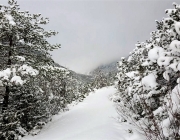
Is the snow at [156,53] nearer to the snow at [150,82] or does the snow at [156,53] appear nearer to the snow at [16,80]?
the snow at [150,82]

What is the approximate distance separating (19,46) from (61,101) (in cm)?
771

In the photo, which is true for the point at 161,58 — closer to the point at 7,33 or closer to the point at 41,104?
the point at 7,33

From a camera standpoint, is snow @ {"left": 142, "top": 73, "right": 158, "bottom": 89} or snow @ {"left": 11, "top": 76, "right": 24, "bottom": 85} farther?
snow @ {"left": 11, "top": 76, "right": 24, "bottom": 85}

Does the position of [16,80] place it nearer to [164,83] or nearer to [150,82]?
[150,82]

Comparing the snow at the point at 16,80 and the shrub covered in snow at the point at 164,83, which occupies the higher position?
the snow at the point at 16,80

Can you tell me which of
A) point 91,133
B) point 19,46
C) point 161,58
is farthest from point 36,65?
point 161,58

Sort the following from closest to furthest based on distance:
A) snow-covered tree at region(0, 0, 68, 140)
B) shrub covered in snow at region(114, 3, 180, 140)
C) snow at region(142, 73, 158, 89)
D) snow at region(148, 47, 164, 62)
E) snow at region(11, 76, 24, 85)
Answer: shrub covered in snow at region(114, 3, 180, 140), snow at region(148, 47, 164, 62), snow at region(142, 73, 158, 89), snow at region(11, 76, 24, 85), snow-covered tree at region(0, 0, 68, 140)

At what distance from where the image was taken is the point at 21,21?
353 inches

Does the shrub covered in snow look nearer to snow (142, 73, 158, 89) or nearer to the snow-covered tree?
snow (142, 73, 158, 89)

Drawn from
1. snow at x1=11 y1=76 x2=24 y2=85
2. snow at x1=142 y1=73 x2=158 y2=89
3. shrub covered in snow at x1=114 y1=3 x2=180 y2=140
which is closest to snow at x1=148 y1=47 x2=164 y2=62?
shrub covered in snow at x1=114 y1=3 x2=180 y2=140

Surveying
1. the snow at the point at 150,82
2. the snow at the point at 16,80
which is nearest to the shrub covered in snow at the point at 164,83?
the snow at the point at 150,82

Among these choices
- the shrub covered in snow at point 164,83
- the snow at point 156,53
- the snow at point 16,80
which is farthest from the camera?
the snow at point 16,80

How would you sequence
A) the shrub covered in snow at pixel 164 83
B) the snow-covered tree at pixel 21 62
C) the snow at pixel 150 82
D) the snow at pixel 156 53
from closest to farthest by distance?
the shrub covered in snow at pixel 164 83 < the snow at pixel 156 53 < the snow at pixel 150 82 < the snow-covered tree at pixel 21 62

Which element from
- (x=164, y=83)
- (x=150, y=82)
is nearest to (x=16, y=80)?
(x=150, y=82)
